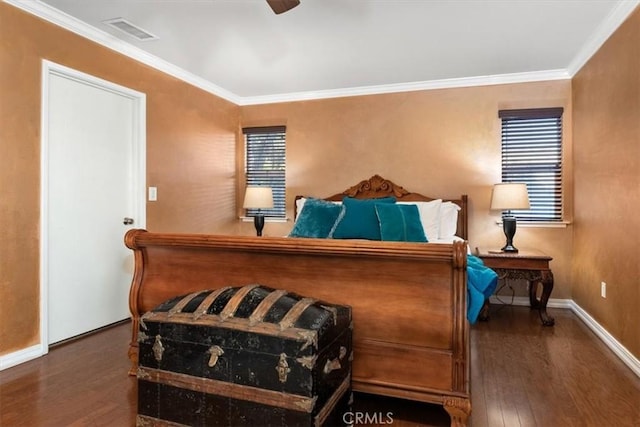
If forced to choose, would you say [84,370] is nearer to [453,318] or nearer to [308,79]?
[453,318]

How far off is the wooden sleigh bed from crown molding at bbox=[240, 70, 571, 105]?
3019mm

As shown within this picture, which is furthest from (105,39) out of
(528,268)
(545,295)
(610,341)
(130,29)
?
(610,341)

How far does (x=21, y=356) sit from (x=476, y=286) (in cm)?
293

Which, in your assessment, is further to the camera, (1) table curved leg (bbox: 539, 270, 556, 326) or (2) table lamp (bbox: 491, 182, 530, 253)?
(2) table lamp (bbox: 491, 182, 530, 253)

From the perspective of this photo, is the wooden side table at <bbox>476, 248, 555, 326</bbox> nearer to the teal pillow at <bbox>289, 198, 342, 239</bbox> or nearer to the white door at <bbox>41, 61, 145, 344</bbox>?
the teal pillow at <bbox>289, 198, 342, 239</bbox>

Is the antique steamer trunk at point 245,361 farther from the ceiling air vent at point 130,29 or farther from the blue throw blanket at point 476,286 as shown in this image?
the ceiling air vent at point 130,29

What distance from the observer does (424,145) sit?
4371 mm

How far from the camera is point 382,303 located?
6.30 feet

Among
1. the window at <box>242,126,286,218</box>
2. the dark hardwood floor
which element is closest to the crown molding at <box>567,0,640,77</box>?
the dark hardwood floor

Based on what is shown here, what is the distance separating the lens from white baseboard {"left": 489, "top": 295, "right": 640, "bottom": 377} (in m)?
2.56

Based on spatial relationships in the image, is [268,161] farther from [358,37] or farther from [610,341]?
[610,341]

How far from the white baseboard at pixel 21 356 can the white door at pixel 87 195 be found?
13 cm

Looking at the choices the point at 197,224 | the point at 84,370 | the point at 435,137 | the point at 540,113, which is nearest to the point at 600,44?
the point at 540,113

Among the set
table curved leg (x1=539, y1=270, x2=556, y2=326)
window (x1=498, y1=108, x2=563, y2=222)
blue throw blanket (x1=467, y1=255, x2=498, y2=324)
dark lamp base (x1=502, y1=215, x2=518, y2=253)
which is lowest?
table curved leg (x1=539, y1=270, x2=556, y2=326)
